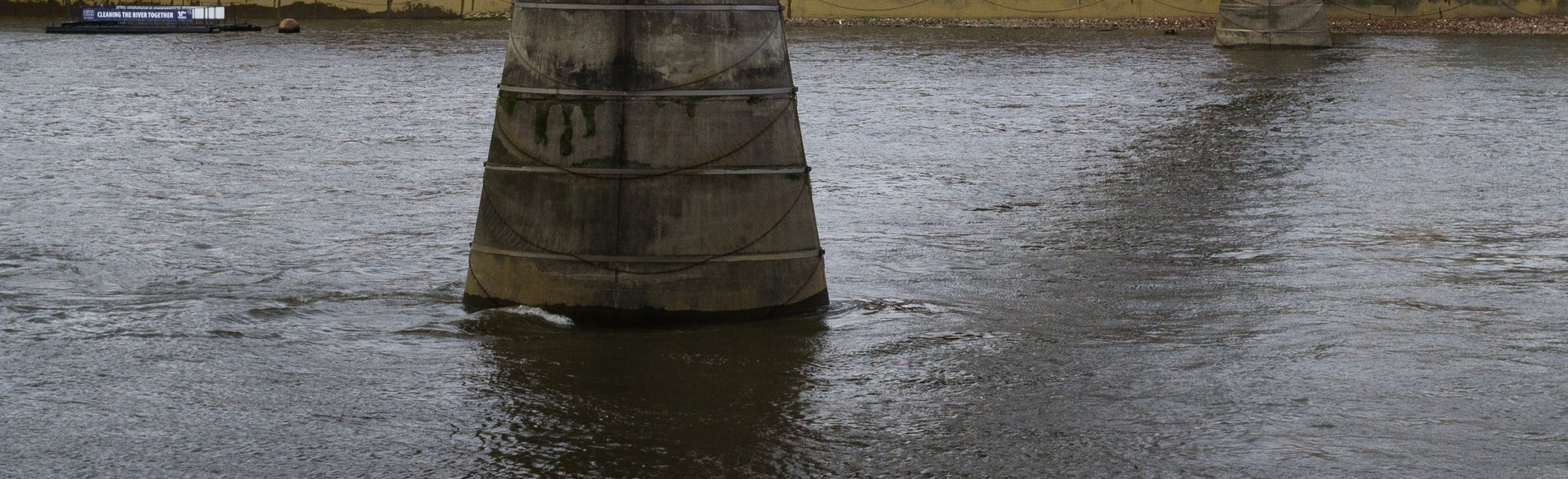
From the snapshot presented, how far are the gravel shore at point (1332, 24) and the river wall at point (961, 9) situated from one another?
0.36m

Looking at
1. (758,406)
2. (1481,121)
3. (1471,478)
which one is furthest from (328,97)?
(1471,478)

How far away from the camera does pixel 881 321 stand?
32.9 ft

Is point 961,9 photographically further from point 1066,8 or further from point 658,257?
point 658,257

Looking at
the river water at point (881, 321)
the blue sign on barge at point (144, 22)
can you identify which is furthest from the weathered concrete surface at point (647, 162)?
the blue sign on barge at point (144, 22)

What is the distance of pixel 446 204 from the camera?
48.5 ft

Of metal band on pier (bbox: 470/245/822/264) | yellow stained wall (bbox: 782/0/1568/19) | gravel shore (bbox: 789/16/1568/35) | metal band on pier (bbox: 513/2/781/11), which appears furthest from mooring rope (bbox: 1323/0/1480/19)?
metal band on pier (bbox: 513/2/781/11)

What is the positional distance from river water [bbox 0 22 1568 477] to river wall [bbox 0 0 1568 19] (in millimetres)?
29548

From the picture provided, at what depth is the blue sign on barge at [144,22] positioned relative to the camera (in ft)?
161

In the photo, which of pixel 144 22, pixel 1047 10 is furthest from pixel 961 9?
pixel 144 22

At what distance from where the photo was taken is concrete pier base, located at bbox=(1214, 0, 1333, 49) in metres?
39.0

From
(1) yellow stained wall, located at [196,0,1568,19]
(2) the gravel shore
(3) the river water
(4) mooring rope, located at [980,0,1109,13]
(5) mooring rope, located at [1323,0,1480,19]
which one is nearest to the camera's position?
(3) the river water

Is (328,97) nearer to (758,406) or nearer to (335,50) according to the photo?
(335,50)

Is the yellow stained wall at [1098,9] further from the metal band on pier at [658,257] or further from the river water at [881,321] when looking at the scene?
the metal band on pier at [658,257]

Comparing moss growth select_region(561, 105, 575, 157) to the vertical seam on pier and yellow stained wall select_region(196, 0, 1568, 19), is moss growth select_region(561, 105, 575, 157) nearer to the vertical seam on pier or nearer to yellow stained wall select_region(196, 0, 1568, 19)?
the vertical seam on pier
